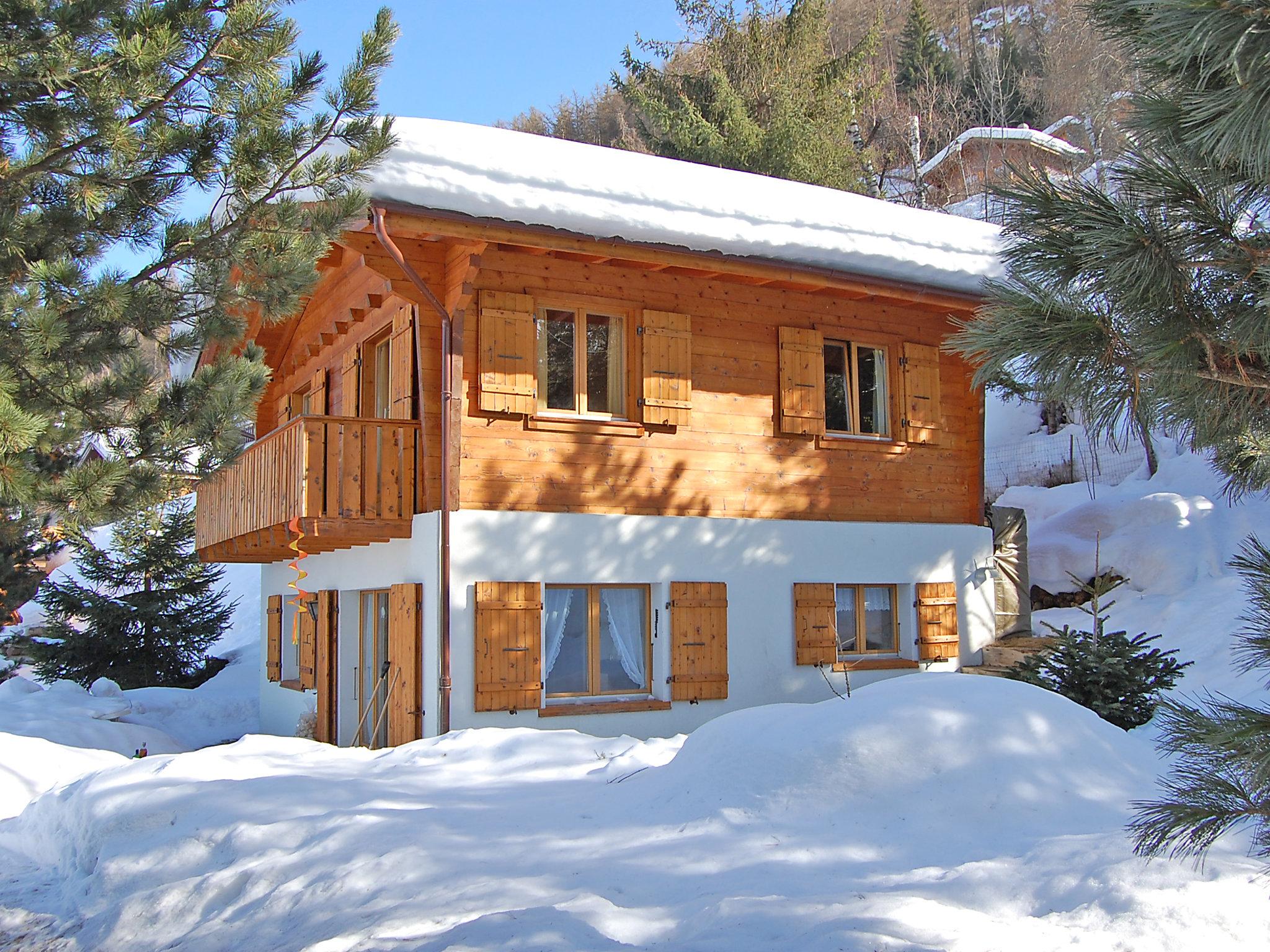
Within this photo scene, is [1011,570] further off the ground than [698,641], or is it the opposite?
[1011,570]

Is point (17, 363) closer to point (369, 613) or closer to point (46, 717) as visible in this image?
point (369, 613)

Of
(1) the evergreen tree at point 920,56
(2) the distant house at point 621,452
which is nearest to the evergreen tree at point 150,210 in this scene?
(2) the distant house at point 621,452

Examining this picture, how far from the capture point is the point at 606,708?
1047 centimetres

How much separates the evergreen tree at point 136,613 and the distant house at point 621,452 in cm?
835

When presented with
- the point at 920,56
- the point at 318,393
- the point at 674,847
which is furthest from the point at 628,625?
the point at 920,56

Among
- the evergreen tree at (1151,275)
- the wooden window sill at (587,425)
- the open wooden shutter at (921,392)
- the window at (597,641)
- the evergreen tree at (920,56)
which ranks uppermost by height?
the evergreen tree at (920,56)

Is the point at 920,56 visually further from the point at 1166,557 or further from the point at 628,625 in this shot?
the point at 628,625

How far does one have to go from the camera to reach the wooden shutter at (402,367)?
10.6 metres

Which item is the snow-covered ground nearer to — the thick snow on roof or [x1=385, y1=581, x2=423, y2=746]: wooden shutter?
[x1=385, y1=581, x2=423, y2=746]: wooden shutter

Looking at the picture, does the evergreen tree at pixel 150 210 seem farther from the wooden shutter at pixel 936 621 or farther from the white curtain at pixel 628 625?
the wooden shutter at pixel 936 621

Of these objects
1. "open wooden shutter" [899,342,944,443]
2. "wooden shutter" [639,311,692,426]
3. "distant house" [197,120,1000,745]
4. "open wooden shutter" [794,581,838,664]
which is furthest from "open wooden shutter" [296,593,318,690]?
"open wooden shutter" [899,342,944,443]

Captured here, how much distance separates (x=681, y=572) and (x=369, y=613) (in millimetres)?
3641

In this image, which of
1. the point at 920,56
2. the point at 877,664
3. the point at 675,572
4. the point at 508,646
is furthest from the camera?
the point at 920,56

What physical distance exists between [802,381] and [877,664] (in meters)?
3.29
